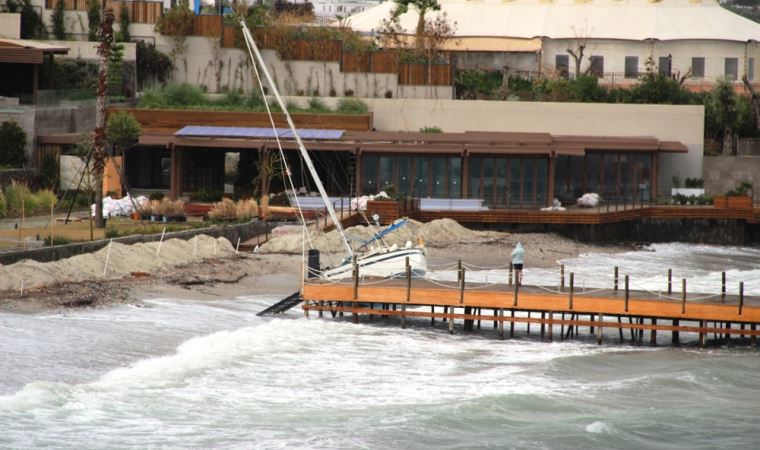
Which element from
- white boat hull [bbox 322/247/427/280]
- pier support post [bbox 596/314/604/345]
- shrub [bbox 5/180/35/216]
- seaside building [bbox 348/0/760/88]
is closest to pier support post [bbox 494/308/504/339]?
pier support post [bbox 596/314/604/345]

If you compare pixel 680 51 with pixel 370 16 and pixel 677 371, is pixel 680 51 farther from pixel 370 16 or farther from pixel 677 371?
pixel 677 371

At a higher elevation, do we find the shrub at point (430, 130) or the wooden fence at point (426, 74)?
the wooden fence at point (426, 74)

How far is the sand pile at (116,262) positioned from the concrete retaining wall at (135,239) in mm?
382

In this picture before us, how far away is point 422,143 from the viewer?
66.1m

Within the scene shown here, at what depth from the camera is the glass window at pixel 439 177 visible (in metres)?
66.1

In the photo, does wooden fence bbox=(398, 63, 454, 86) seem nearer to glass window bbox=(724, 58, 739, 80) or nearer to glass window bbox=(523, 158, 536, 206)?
glass window bbox=(523, 158, 536, 206)

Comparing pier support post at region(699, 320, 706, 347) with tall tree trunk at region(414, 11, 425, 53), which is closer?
pier support post at region(699, 320, 706, 347)

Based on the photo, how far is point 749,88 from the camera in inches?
3324

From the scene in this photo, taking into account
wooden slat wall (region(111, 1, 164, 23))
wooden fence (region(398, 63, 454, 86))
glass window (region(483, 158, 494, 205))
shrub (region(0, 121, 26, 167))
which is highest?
wooden slat wall (region(111, 1, 164, 23))

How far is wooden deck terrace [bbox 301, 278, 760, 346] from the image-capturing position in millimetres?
35281

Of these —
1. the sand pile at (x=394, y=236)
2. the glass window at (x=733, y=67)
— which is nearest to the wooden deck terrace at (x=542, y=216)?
the sand pile at (x=394, y=236)

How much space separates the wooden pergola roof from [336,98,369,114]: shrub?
17.3 ft

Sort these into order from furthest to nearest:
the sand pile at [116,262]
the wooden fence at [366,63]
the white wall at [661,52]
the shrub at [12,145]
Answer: the white wall at [661,52]
the wooden fence at [366,63]
the shrub at [12,145]
the sand pile at [116,262]

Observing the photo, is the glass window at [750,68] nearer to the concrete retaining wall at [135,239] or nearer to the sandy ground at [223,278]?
the sandy ground at [223,278]
